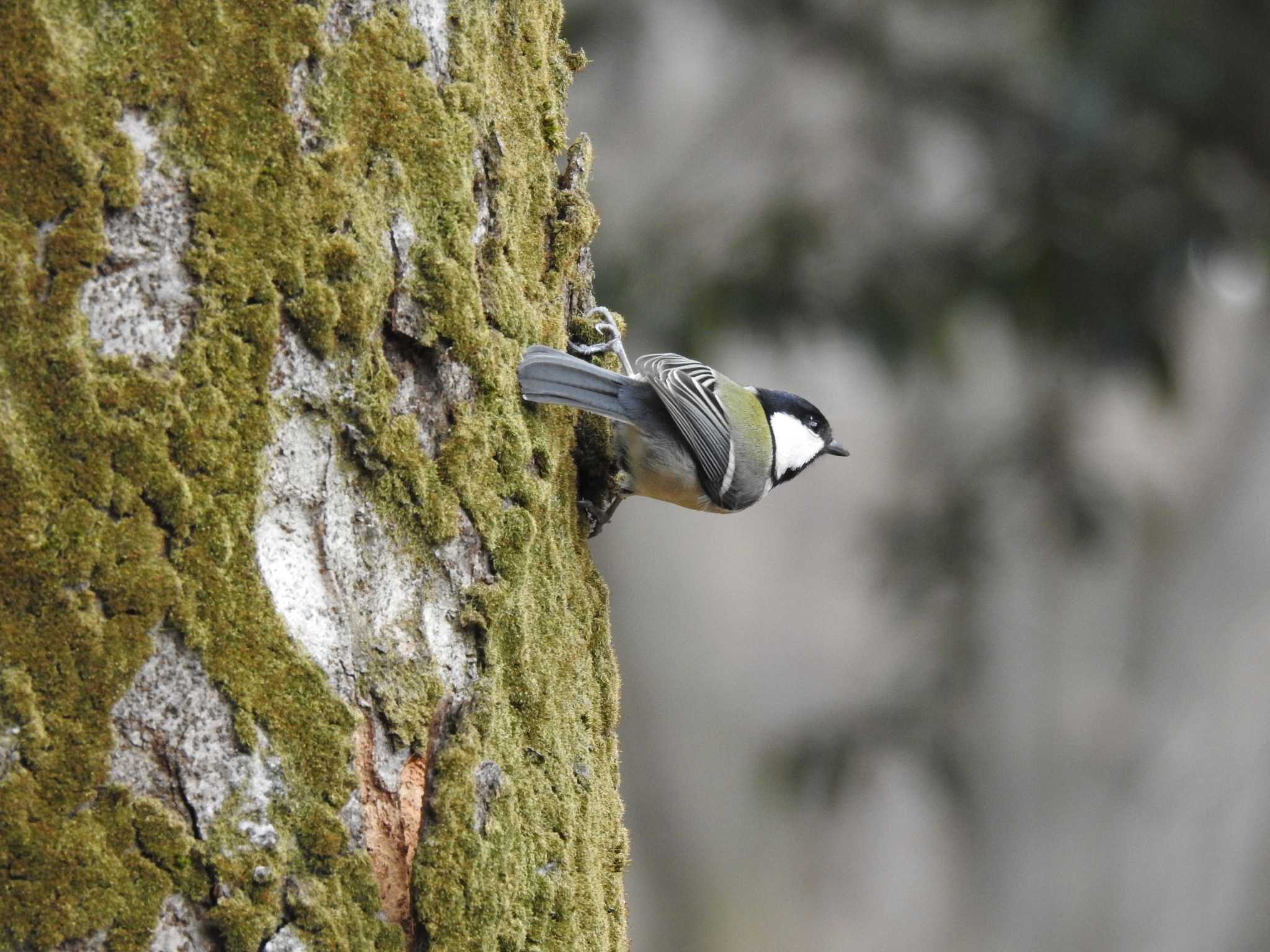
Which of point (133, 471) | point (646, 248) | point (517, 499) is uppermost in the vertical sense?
point (646, 248)

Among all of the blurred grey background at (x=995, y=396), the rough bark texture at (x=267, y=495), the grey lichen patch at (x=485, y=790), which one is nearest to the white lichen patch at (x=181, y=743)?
the rough bark texture at (x=267, y=495)

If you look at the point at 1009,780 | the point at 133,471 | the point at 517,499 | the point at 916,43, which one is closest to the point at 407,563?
the point at 517,499

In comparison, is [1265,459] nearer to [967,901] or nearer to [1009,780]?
[1009,780]

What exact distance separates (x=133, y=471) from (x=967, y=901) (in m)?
9.56

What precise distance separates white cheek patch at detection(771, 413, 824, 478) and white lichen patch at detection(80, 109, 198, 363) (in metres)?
1.97

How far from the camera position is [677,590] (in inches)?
424

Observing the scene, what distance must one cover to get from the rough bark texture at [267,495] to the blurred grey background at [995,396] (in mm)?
5129

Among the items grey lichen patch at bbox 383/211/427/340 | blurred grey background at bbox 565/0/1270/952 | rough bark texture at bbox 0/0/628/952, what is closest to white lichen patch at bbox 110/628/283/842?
rough bark texture at bbox 0/0/628/952

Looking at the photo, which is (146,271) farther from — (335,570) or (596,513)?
(596,513)

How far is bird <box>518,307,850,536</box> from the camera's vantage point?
254 centimetres

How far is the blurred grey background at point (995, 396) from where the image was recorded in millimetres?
6559

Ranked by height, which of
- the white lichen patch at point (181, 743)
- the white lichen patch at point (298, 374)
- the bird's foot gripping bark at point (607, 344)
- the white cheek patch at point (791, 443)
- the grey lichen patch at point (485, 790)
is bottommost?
the white lichen patch at point (181, 743)

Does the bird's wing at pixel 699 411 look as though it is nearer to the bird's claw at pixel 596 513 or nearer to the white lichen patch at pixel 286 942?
the bird's claw at pixel 596 513

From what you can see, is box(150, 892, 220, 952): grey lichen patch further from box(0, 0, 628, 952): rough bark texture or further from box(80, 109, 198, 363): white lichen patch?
box(80, 109, 198, 363): white lichen patch
